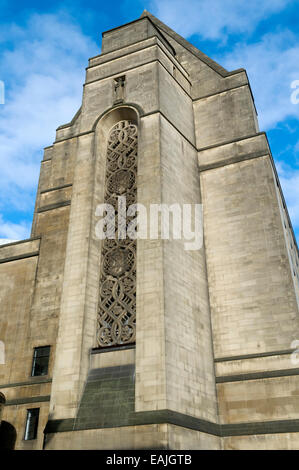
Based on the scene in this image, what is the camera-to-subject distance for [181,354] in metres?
14.5

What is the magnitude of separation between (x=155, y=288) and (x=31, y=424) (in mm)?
7009

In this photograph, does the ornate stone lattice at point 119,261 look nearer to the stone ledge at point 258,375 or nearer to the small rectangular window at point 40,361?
the small rectangular window at point 40,361

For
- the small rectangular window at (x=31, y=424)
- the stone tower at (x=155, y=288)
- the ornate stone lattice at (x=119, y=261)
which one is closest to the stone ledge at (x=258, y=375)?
the stone tower at (x=155, y=288)

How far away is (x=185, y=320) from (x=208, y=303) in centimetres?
228

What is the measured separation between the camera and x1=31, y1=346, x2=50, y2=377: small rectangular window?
56.2ft

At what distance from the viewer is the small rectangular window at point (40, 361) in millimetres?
17125

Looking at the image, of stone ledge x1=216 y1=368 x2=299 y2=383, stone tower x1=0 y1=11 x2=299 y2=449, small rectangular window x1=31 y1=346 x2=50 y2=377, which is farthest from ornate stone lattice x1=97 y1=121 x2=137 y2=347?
stone ledge x1=216 y1=368 x2=299 y2=383

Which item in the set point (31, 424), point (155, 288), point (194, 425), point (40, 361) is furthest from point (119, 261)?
point (31, 424)

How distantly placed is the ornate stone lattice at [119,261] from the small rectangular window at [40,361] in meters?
2.82

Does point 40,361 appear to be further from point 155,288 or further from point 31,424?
point 155,288

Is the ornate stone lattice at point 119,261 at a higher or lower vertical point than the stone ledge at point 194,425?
higher

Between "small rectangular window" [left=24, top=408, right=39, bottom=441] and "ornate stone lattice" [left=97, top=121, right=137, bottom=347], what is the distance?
3680 millimetres
